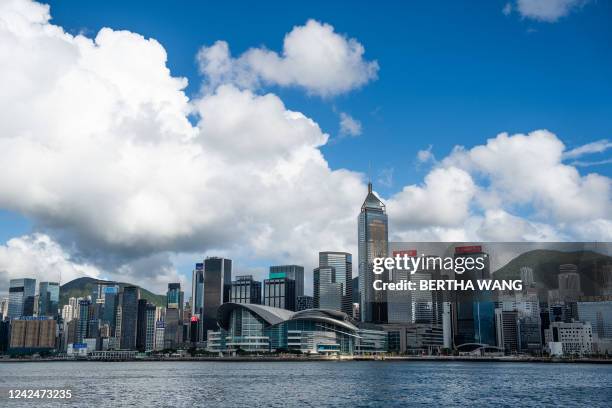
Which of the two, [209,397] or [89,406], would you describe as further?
[209,397]

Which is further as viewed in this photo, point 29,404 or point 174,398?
point 174,398

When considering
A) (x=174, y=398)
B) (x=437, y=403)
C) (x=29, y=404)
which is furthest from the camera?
→ (x=174, y=398)

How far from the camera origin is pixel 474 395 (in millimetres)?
73562

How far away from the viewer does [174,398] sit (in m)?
69.8

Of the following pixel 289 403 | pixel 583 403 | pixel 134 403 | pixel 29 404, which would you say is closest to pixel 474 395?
pixel 583 403

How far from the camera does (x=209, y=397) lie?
230 ft

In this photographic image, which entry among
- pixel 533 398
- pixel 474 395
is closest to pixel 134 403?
pixel 474 395

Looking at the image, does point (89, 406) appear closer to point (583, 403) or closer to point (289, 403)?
point (289, 403)

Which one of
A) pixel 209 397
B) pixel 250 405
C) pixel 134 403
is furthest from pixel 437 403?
pixel 134 403

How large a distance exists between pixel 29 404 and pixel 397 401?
3592 cm

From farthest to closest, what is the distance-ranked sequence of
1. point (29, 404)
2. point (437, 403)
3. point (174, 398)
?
point (174, 398)
point (437, 403)
point (29, 404)

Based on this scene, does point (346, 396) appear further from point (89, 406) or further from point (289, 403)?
point (89, 406)

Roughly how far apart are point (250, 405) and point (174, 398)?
38.8ft

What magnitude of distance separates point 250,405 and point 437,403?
18.9 meters
